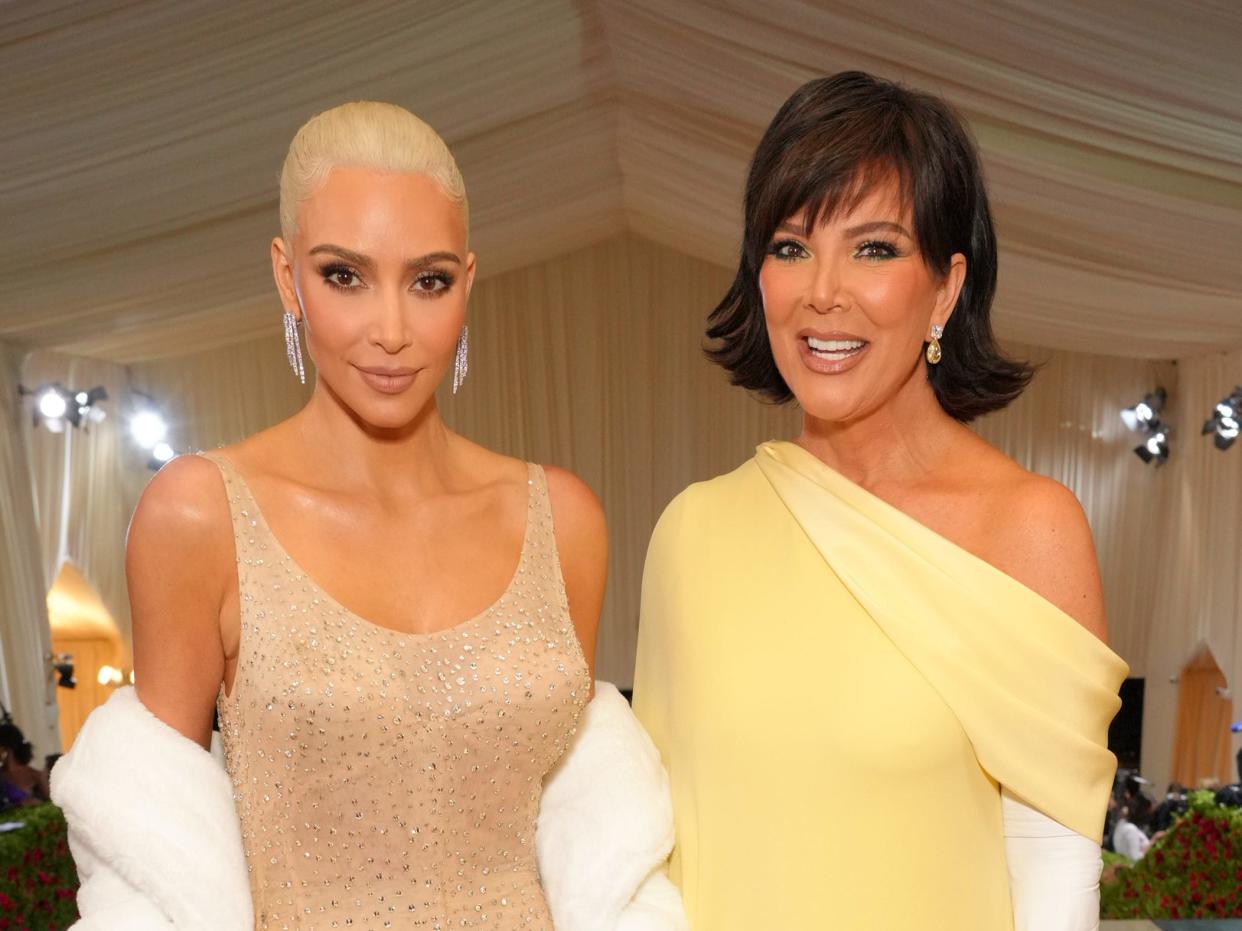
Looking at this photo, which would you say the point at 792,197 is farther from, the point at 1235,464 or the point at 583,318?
the point at 583,318

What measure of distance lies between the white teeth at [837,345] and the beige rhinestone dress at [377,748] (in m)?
0.57

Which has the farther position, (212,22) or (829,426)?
(212,22)

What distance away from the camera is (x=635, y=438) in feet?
44.7

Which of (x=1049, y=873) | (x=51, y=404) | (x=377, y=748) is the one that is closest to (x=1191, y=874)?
(x=1049, y=873)

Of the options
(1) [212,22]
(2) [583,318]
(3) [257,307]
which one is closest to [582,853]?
(1) [212,22]

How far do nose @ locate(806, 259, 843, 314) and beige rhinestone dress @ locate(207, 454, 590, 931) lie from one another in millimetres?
611

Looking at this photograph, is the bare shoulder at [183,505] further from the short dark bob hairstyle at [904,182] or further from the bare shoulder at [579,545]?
the short dark bob hairstyle at [904,182]

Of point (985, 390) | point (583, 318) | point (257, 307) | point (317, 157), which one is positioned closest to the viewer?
point (317, 157)

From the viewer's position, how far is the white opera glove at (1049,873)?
191cm

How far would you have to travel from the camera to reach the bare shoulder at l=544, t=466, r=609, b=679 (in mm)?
2188

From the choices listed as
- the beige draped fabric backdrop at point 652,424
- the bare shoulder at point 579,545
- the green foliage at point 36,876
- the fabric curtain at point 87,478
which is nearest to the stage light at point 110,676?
the fabric curtain at point 87,478

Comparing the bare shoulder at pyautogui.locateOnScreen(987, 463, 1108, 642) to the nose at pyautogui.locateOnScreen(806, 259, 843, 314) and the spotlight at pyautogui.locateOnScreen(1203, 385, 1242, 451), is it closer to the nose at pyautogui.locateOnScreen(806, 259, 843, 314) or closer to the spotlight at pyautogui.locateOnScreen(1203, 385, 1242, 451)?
the nose at pyautogui.locateOnScreen(806, 259, 843, 314)

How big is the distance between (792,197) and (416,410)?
61 cm

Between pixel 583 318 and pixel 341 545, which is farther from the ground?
pixel 583 318
